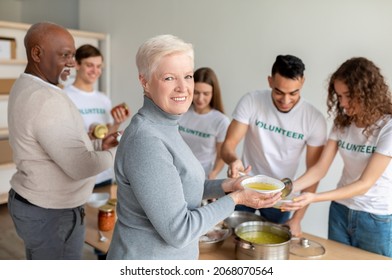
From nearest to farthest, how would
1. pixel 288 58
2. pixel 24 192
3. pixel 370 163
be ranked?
pixel 24 192, pixel 370 163, pixel 288 58

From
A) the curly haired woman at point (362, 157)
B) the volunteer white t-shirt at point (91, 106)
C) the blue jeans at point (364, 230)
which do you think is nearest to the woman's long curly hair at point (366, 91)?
the curly haired woman at point (362, 157)

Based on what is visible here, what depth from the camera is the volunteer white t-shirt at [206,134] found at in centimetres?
215

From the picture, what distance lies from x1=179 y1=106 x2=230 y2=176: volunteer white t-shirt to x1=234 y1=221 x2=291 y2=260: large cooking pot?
872 mm

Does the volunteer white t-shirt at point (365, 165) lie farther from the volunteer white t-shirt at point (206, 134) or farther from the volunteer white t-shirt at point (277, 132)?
the volunteer white t-shirt at point (206, 134)

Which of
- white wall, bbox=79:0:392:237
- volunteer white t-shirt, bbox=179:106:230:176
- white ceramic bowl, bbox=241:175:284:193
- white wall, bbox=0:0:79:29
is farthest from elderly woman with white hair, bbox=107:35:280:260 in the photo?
white wall, bbox=0:0:79:29

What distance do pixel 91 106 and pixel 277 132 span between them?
1209 mm

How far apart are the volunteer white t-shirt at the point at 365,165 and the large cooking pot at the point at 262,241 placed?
1.21ft

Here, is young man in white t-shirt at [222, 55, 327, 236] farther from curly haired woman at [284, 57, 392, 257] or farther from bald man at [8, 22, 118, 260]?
bald man at [8, 22, 118, 260]

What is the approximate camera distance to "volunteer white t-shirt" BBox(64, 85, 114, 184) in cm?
231
